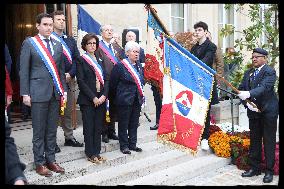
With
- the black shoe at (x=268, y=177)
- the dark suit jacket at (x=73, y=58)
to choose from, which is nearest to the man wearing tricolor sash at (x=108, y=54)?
the dark suit jacket at (x=73, y=58)

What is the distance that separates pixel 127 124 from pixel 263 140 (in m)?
2.14

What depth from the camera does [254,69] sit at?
598 centimetres

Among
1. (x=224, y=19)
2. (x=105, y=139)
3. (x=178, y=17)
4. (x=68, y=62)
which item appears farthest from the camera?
(x=224, y=19)

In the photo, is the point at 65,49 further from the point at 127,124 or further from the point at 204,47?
the point at 204,47

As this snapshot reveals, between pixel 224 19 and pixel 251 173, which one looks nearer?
pixel 251 173

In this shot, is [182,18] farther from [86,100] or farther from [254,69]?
[86,100]

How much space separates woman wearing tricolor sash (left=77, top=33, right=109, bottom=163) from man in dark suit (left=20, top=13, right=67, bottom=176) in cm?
49

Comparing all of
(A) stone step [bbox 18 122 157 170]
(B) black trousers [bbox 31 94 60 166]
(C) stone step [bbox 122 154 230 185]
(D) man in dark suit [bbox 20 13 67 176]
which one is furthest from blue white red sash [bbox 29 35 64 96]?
(C) stone step [bbox 122 154 230 185]

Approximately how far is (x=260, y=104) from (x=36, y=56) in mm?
3406

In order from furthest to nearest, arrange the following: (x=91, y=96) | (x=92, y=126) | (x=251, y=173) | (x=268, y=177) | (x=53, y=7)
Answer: (x=53, y=7) → (x=251, y=173) → (x=268, y=177) → (x=92, y=126) → (x=91, y=96)

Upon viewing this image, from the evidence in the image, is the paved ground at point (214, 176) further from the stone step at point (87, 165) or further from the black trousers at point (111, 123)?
the stone step at point (87, 165)

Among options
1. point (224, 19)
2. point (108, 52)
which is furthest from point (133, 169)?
point (224, 19)

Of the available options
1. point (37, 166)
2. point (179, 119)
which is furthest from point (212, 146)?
point (37, 166)

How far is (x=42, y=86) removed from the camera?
492 cm
